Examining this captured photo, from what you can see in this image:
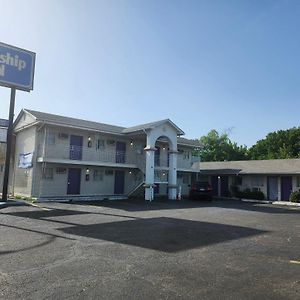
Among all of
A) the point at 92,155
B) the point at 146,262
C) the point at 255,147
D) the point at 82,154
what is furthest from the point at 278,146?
the point at 146,262

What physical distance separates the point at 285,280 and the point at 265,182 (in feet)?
88.7

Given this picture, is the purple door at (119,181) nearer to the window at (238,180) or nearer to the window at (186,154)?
the window at (186,154)

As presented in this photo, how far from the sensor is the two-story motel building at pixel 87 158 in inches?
949

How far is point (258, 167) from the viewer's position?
32875mm

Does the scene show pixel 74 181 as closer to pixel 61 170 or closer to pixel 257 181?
pixel 61 170

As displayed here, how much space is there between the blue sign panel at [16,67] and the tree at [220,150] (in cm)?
4454

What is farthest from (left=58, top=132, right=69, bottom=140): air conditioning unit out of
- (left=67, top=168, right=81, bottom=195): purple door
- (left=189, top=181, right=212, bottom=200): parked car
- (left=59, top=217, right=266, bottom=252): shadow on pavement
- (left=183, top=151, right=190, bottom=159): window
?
(left=59, top=217, right=266, bottom=252): shadow on pavement

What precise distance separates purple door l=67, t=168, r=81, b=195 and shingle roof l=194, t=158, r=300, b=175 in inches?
510

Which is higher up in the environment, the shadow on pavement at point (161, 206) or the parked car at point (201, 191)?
the parked car at point (201, 191)

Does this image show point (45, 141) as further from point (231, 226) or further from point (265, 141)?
point (265, 141)

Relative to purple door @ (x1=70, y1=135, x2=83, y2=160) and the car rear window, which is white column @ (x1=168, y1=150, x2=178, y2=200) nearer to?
the car rear window

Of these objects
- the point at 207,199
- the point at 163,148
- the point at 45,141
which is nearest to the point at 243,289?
the point at 45,141

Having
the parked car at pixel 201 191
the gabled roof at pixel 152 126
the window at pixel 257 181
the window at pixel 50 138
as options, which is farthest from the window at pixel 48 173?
the window at pixel 257 181

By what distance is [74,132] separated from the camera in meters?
25.6
